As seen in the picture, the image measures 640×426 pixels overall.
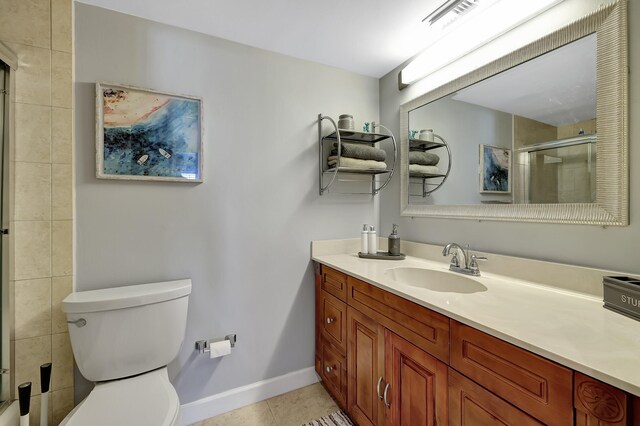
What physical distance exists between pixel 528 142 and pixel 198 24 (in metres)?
1.80

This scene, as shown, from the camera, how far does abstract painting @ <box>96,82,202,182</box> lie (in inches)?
52.9

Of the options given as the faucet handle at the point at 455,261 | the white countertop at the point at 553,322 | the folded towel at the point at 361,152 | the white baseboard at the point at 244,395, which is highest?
the folded towel at the point at 361,152

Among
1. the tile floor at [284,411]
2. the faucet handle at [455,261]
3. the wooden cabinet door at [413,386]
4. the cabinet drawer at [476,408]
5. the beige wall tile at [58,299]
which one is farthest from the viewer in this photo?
the tile floor at [284,411]

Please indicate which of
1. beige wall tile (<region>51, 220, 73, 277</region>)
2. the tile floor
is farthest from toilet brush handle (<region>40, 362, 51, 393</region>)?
the tile floor

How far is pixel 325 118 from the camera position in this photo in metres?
1.82

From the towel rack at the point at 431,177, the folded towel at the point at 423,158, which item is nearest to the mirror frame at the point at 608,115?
the towel rack at the point at 431,177

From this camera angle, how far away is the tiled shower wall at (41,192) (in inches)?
47.5

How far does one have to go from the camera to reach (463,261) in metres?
1.40

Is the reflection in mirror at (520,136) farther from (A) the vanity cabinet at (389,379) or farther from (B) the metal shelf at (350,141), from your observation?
(A) the vanity cabinet at (389,379)

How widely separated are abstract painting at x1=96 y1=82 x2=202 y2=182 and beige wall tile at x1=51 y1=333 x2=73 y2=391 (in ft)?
2.64

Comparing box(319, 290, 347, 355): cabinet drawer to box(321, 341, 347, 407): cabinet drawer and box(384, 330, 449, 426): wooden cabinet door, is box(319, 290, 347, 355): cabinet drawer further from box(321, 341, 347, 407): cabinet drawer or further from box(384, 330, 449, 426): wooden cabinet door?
box(384, 330, 449, 426): wooden cabinet door

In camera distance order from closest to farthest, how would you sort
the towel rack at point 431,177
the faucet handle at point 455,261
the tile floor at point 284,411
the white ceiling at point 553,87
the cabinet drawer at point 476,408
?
the cabinet drawer at point 476,408 → the white ceiling at point 553,87 → the faucet handle at point 455,261 → the tile floor at point 284,411 → the towel rack at point 431,177

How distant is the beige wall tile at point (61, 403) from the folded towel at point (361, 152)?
6.30 ft

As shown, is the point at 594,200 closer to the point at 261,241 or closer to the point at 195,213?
the point at 261,241
